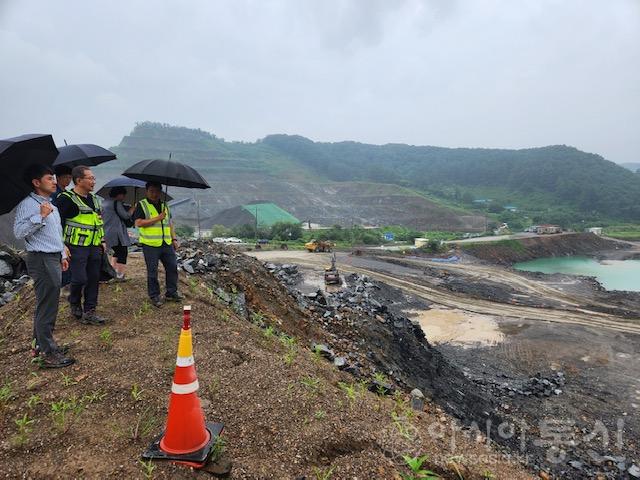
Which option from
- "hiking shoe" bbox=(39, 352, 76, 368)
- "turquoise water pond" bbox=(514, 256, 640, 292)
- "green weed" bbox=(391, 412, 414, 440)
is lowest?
"turquoise water pond" bbox=(514, 256, 640, 292)

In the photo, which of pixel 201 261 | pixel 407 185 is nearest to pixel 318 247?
pixel 201 261

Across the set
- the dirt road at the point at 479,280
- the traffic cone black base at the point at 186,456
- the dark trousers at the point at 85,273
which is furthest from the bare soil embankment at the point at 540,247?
the traffic cone black base at the point at 186,456

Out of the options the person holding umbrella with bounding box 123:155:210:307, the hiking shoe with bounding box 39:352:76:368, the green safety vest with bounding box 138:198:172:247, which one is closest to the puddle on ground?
the person holding umbrella with bounding box 123:155:210:307

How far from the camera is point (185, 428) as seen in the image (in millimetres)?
2584

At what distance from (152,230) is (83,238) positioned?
2.91ft

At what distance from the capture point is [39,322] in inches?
137

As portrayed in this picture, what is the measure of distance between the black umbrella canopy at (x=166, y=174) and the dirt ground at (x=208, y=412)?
172cm

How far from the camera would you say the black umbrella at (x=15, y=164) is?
3.38m

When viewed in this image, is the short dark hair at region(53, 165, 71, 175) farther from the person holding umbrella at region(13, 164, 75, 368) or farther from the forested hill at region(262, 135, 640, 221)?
the forested hill at region(262, 135, 640, 221)

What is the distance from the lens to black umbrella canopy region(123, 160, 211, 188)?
481 centimetres

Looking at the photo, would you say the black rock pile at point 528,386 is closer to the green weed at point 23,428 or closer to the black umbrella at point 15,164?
the green weed at point 23,428

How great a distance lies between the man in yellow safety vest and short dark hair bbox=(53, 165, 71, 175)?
39.2 inches

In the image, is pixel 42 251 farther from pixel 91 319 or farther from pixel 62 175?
pixel 62 175

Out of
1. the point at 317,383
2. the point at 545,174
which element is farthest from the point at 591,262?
the point at 545,174
